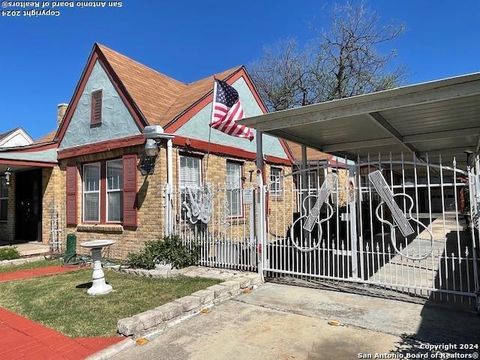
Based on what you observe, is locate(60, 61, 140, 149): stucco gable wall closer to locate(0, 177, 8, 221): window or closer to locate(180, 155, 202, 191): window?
locate(180, 155, 202, 191): window

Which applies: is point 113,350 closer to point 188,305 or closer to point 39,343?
point 39,343

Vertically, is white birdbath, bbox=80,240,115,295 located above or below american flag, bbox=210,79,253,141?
below

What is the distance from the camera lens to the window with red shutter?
36.1ft

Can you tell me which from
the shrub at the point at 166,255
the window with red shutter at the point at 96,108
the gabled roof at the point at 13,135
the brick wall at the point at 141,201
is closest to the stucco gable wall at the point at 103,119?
the window with red shutter at the point at 96,108

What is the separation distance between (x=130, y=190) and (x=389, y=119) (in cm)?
643

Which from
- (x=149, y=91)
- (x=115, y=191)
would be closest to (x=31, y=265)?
(x=115, y=191)

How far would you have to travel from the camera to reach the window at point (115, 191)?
34.3ft

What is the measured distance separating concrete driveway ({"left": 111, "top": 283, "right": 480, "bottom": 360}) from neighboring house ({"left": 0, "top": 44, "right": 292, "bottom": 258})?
4393 mm

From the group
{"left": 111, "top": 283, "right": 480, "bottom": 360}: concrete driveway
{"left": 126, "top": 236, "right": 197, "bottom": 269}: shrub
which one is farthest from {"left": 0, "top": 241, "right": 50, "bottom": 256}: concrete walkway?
{"left": 111, "top": 283, "right": 480, "bottom": 360}: concrete driveway

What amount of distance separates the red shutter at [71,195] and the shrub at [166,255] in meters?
3.50

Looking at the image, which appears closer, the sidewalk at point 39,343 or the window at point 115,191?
the sidewalk at point 39,343

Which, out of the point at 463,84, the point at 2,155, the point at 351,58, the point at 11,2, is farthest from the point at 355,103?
the point at 351,58

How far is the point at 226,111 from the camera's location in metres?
9.34

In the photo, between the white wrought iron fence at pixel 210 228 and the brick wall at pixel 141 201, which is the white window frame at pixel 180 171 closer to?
the brick wall at pixel 141 201
